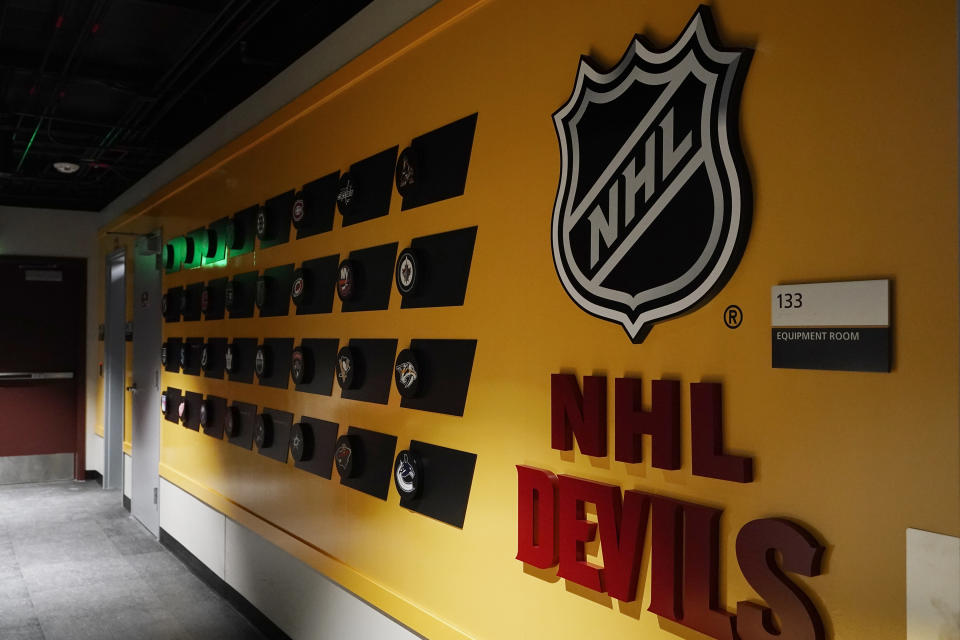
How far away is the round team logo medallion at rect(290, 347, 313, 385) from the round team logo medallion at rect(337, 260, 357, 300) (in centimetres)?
45

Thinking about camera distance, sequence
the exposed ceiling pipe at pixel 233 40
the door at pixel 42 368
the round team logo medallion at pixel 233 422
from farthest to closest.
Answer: the door at pixel 42 368 → the round team logo medallion at pixel 233 422 → the exposed ceiling pipe at pixel 233 40

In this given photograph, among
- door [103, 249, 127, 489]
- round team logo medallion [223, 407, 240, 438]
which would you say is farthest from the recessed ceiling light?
round team logo medallion [223, 407, 240, 438]

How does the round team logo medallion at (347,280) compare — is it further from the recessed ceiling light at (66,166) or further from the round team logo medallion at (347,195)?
the recessed ceiling light at (66,166)

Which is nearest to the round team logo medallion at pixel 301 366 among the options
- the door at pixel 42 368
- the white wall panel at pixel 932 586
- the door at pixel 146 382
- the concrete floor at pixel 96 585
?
the concrete floor at pixel 96 585

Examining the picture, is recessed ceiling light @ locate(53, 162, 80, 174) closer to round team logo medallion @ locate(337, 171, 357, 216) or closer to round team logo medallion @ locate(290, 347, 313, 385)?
round team logo medallion @ locate(290, 347, 313, 385)

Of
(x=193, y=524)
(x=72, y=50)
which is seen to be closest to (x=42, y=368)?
(x=193, y=524)

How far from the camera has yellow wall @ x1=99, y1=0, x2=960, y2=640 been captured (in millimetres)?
1325

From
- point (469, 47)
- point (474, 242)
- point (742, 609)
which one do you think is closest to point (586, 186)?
point (474, 242)

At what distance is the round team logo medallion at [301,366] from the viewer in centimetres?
345

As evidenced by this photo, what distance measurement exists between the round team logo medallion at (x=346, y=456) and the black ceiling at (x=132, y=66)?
192cm

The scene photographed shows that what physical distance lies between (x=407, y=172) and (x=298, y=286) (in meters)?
1.05

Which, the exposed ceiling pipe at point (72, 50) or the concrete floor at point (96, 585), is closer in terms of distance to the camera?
the exposed ceiling pipe at point (72, 50)

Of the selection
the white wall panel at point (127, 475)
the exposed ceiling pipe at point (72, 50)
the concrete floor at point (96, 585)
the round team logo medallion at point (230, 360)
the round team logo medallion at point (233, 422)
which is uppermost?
the exposed ceiling pipe at point (72, 50)

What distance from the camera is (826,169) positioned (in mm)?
1453
